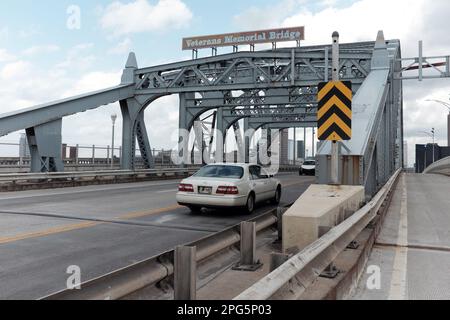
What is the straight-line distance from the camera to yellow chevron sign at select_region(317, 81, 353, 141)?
→ 28.1 ft

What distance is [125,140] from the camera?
92.6 ft

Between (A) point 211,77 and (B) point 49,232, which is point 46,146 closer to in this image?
(A) point 211,77

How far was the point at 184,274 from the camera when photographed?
3787 mm

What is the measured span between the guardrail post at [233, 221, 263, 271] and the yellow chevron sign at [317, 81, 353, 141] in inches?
136

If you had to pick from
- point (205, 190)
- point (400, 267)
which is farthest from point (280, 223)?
point (205, 190)

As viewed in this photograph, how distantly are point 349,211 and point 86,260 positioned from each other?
4.41m

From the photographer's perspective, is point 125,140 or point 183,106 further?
point 183,106

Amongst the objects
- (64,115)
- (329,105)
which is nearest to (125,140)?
(64,115)

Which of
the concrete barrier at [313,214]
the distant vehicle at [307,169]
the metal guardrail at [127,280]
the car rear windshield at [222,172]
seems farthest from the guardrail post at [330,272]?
the distant vehicle at [307,169]

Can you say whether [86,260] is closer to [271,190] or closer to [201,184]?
[201,184]

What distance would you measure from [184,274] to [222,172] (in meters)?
8.58

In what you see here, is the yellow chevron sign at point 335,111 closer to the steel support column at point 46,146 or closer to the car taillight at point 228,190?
the car taillight at point 228,190

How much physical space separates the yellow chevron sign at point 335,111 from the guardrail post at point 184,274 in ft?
17.5
